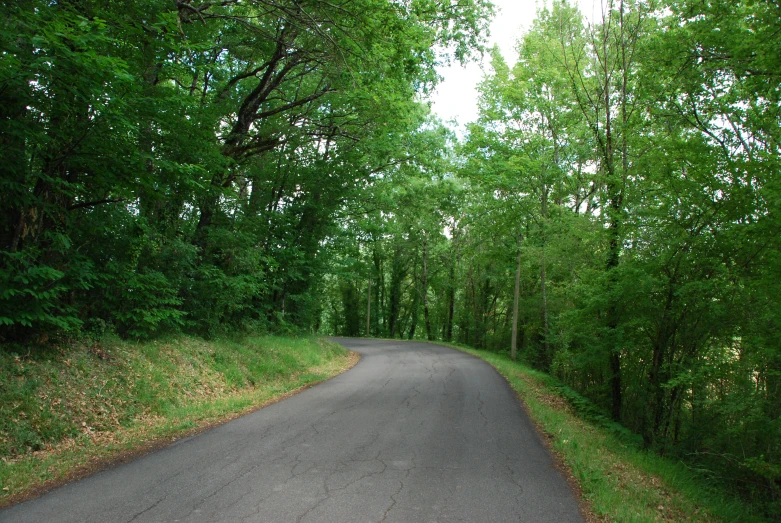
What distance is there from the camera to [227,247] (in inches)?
492

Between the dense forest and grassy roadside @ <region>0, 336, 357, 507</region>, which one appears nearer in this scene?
grassy roadside @ <region>0, 336, 357, 507</region>

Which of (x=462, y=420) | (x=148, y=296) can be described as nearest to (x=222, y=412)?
(x=148, y=296)

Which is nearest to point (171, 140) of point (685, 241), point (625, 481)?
point (625, 481)

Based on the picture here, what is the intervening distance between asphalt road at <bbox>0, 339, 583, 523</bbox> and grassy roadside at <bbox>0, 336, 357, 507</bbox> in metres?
0.53

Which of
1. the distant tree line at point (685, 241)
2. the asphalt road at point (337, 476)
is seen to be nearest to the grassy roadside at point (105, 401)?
the asphalt road at point (337, 476)

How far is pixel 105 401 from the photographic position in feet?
22.7

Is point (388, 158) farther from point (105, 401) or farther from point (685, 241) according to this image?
point (105, 401)

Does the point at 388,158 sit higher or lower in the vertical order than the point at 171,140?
higher

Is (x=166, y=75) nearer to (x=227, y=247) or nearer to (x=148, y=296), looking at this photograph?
(x=148, y=296)

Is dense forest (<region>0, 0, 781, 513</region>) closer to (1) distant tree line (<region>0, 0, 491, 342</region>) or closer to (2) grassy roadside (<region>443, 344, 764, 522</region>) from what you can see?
(1) distant tree line (<region>0, 0, 491, 342</region>)

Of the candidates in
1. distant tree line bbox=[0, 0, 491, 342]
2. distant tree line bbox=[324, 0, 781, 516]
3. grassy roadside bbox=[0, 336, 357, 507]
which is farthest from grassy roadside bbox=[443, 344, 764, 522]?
distant tree line bbox=[0, 0, 491, 342]

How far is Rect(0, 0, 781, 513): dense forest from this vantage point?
6.21 metres

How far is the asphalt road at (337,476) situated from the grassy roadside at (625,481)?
1.06ft

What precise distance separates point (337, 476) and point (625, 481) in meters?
3.40
